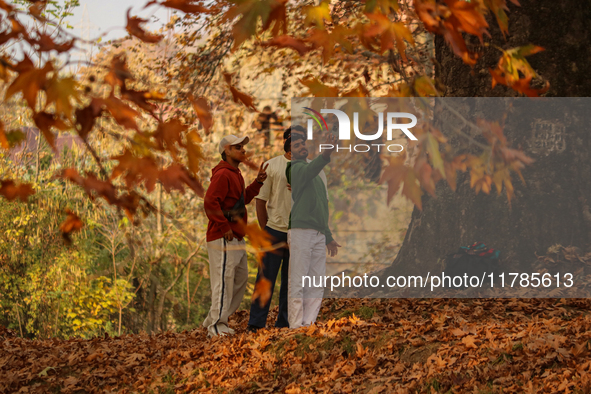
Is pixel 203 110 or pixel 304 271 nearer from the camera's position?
pixel 203 110

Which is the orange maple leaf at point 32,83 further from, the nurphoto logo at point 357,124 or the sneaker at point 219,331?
the sneaker at point 219,331

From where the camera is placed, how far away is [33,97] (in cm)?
204

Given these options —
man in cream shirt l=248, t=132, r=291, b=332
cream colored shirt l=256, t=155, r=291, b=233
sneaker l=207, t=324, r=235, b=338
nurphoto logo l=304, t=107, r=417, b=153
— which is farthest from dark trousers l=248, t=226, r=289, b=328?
nurphoto logo l=304, t=107, r=417, b=153

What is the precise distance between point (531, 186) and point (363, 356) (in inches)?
111

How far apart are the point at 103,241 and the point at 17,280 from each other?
2.13 m

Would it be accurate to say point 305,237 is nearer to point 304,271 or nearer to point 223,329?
point 304,271

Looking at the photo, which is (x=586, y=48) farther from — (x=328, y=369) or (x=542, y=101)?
(x=328, y=369)

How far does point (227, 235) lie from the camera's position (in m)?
5.17

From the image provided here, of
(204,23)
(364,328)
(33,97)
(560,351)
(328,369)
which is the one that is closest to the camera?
(33,97)

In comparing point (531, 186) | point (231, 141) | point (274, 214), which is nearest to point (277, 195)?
point (274, 214)

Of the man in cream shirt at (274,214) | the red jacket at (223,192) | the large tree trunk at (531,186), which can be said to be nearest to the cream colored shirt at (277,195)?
the man in cream shirt at (274,214)

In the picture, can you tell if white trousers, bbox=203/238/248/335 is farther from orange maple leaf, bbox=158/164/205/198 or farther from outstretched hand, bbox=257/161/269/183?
orange maple leaf, bbox=158/164/205/198

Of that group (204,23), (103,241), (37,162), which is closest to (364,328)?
(204,23)

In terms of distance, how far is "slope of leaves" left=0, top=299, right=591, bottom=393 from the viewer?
11.3ft
